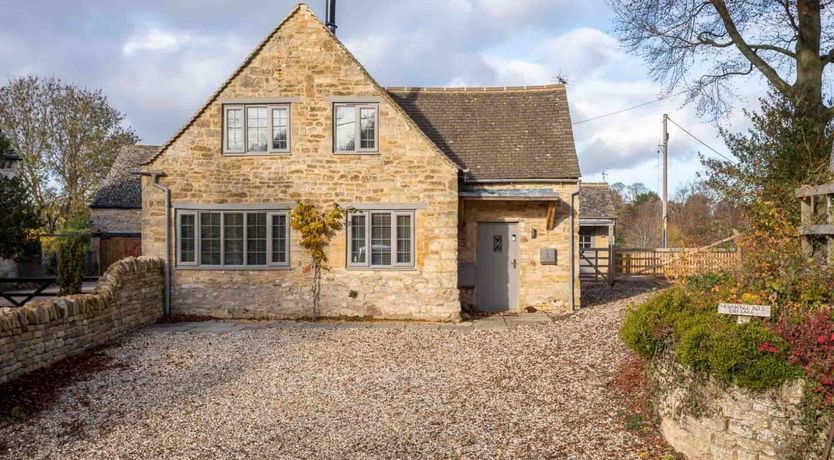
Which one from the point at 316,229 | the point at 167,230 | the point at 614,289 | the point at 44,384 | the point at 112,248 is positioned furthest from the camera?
the point at 112,248

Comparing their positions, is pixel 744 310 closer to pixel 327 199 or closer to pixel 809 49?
pixel 809 49

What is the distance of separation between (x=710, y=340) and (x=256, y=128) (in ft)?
38.2

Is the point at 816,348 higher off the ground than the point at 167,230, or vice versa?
the point at 167,230

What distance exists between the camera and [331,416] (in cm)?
766

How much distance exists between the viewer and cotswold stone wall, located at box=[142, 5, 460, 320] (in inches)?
560

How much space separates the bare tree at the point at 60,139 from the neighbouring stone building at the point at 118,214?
2.99 m

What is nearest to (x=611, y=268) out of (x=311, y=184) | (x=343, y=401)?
(x=311, y=184)

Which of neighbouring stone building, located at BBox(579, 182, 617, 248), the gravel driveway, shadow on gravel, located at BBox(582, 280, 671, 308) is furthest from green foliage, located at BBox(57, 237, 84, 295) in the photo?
neighbouring stone building, located at BBox(579, 182, 617, 248)

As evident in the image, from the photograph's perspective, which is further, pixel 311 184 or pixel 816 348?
pixel 311 184

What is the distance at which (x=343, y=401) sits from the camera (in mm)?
8234

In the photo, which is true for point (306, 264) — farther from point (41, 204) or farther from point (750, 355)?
point (41, 204)

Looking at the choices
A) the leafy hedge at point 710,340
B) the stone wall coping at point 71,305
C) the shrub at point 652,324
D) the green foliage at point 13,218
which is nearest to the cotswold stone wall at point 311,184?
the stone wall coping at point 71,305

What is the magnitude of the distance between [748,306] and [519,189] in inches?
353

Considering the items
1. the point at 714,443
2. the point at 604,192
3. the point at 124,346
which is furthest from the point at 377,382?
the point at 604,192
